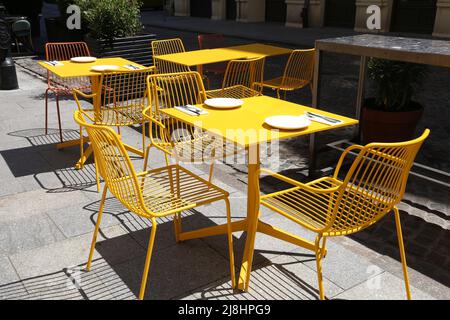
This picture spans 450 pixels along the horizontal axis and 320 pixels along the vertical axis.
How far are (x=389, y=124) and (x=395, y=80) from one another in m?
0.49

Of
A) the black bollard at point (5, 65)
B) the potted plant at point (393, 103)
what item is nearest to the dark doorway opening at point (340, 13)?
the black bollard at point (5, 65)

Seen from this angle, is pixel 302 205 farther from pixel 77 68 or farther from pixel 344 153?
pixel 77 68

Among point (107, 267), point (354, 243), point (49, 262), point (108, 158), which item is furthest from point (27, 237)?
point (354, 243)

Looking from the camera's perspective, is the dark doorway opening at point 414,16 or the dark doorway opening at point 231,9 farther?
the dark doorway opening at point 231,9

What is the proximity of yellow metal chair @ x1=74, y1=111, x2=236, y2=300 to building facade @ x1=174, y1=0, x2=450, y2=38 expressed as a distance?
1344 cm

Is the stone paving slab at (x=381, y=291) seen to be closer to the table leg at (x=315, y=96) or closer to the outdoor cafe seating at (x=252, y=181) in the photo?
the outdoor cafe seating at (x=252, y=181)

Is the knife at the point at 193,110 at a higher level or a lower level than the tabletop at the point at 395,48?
lower

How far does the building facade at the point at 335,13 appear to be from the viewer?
14.8 metres

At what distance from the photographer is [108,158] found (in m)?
2.88

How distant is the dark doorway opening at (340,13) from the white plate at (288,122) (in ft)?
50.2

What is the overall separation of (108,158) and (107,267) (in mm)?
879

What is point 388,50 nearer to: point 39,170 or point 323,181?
point 323,181

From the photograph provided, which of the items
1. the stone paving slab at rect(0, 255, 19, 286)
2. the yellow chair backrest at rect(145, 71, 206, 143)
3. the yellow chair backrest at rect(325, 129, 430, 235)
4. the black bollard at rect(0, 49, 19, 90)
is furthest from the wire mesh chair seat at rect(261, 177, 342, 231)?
the black bollard at rect(0, 49, 19, 90)

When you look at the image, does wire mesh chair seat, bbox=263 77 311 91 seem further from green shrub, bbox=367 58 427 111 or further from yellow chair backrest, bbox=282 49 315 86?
green shrub, bbox=367 58 427 111
